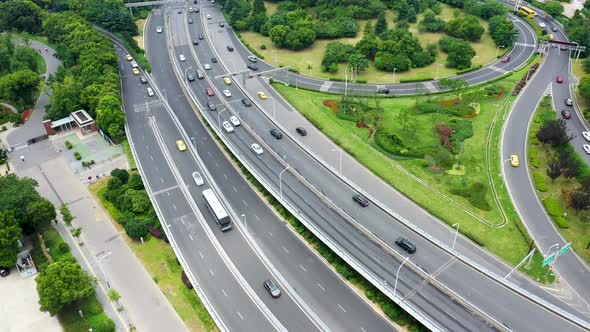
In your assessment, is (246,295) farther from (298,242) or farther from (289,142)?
(289,142)

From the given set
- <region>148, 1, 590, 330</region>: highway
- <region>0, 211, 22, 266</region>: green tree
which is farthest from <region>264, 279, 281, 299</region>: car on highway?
<region>0, 211, 22, 266</region>: green tree

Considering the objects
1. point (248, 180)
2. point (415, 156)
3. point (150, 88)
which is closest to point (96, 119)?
point (150, 88)

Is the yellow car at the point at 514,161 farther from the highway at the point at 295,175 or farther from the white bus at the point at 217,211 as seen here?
the white bus at the point at 217,211

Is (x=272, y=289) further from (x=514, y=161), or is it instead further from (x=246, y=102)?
(x=246, y=102)

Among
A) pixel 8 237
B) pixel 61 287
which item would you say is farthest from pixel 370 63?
pixel 8 237

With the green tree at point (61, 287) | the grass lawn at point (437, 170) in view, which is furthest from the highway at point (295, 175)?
the green tree at point (61, 287)

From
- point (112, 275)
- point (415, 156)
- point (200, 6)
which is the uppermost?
point (200, 6)
